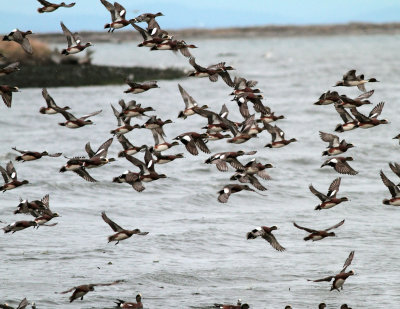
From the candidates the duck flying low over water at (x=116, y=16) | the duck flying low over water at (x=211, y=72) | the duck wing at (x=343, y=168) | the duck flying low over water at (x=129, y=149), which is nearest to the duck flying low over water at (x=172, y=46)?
the duck flying low over water at (x=211, y=72)

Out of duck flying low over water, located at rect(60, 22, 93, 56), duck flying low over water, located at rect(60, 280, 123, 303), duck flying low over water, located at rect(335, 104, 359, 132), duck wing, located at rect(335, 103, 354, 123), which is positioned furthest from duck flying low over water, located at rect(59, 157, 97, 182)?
duck wing, located at rect(335, 103, 354, 123)

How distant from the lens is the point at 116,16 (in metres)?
18.1

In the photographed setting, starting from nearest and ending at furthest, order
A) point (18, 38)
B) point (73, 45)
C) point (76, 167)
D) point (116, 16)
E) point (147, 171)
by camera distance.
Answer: point (76, 167)
point (147, 171)
point (18, 38)
point (116, 16)
point (73, 45)

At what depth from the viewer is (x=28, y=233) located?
68.1ft

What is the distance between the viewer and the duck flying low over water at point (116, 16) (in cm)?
1778

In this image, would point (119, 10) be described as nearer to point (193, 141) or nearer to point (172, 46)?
point (172, 46)

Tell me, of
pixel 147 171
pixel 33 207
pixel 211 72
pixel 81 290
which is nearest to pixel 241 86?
pixel 211 72

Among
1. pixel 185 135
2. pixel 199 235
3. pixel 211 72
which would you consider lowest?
pixel 199 235

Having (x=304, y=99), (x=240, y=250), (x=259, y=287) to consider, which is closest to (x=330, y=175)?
(x=240, y=250)

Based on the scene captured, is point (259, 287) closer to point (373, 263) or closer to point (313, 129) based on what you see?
point (373, 263)

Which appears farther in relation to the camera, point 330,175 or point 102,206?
point 330,175

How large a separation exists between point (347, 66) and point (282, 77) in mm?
16796

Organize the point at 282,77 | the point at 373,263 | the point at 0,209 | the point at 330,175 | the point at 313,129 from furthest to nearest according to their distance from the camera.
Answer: the point at 282,77, the point at 313,129, the point at 330,175, the point at 0,209, the point at 373,263

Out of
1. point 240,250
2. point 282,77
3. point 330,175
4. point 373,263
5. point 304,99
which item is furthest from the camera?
point 282,77
